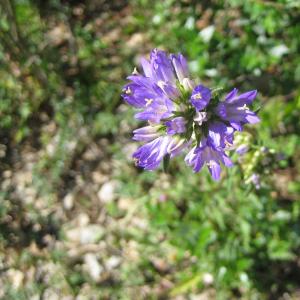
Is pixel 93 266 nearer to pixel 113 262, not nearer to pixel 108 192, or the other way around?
pixel 113 262

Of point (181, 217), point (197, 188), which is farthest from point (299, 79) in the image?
point (181, 217)

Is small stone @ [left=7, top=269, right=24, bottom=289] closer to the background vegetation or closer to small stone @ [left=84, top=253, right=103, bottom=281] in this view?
the background vegetation

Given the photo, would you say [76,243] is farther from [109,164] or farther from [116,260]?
[109,164]

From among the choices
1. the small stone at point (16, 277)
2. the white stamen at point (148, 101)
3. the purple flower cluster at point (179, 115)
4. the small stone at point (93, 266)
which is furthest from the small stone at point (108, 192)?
the white stamen at point (148, 101)

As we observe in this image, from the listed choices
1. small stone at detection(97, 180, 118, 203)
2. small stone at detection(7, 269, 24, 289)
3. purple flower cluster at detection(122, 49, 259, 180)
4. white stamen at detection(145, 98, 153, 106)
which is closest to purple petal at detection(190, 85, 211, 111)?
purple flower cluster at detection(122, 49, 259, 180)

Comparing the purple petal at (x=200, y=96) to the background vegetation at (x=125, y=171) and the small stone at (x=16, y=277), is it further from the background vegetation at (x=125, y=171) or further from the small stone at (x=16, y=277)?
the small stone at (x=16, y=277)

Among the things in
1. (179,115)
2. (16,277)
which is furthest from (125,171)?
(179,115)

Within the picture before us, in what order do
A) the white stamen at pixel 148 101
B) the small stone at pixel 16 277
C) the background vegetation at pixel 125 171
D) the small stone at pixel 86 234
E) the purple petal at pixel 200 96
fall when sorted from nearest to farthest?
1. the purple petal at pixel 200 96
2. the white stamen at pixel 148 101
3. the background vegetation at pixel 125 171
4. the small stone at pixel 16 277
5. the small stone at pixel 86 234
